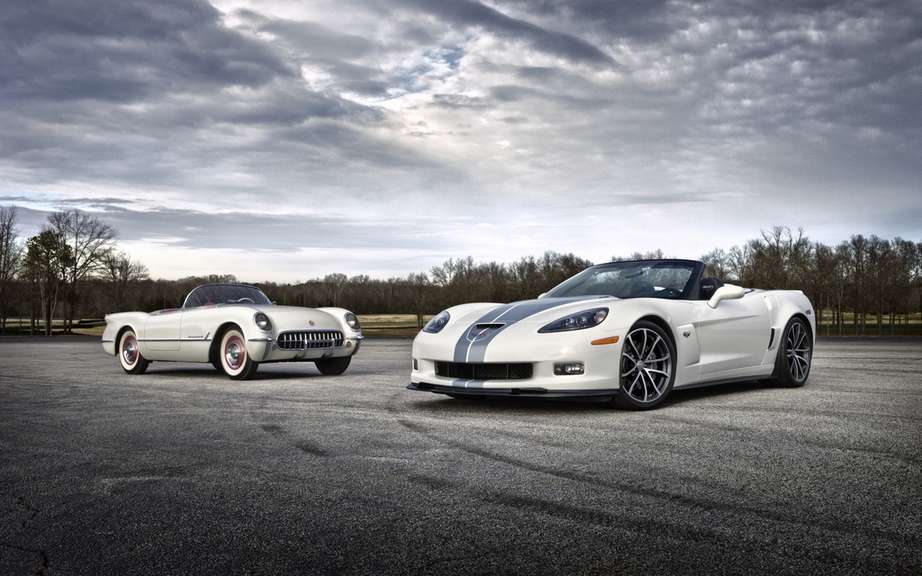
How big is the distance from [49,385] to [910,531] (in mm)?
9902

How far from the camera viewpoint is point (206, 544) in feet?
10.0

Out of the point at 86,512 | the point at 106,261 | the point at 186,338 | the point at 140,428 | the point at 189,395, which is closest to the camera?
the point at 86,512

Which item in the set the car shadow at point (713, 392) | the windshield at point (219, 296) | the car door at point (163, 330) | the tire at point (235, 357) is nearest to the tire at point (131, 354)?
the car door at point (163, 330)

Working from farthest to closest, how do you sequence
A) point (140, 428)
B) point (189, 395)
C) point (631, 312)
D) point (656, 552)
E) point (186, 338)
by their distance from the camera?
point (186, 338) < point (189, 395) < point (631, 312) < point (140, 428) < point (656, 552)

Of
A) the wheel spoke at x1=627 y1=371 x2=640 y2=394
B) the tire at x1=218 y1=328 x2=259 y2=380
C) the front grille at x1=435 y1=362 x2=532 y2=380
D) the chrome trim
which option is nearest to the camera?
the front grille at x1=435 y1=362 x2=532 y2=380

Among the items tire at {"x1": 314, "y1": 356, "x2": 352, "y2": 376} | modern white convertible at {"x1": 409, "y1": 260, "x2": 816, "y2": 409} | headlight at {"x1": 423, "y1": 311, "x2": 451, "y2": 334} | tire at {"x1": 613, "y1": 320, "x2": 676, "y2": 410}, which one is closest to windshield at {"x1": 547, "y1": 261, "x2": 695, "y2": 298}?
modern white convertible at {"x1": 409, "y1": 260, "x2": 816, "y2": 409}

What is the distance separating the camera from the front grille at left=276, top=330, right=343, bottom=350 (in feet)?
34.3

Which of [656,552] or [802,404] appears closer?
[656,552]

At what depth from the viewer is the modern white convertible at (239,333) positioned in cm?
1038

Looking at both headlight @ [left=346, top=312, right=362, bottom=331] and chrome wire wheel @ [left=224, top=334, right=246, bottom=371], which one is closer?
chrome wire wheel @ [left=224, top=334, right=246, bottom=371]

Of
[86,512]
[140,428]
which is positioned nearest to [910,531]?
[86,512]

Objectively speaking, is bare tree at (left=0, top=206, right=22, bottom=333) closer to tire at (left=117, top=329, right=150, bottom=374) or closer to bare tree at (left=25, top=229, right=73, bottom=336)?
bare tree at (left=25, top=229, right=73, bottom=336)

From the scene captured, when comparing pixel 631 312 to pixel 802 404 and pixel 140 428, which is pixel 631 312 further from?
pixel 140 428

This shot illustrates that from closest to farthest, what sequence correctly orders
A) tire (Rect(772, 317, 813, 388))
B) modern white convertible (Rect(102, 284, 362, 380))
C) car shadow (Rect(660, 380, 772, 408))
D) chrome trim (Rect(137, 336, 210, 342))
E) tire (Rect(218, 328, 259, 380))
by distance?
car shadow (Rect(660, 380, 772, 408)), tire (Rect(772, 317, 813, 388)), modern white convertible (Rect(102, 284, 362, 380)), tire (Rect(218, 328, 259, 380)), chrome trim (Rect(137, 336, 210, 342))
